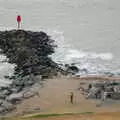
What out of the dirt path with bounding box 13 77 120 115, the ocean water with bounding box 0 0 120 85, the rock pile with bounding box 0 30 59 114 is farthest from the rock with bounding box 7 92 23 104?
the ocean water with bounding box 0 0 120 85

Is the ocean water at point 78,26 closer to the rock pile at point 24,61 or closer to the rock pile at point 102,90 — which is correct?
the rock pile at point 24,61

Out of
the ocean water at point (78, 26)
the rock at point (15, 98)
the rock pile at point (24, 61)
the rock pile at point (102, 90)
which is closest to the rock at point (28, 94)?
the rock pile at point (24, 61)

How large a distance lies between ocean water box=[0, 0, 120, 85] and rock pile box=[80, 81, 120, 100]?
2.35m

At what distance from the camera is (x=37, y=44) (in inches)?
1103

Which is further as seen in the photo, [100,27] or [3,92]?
[100,27]

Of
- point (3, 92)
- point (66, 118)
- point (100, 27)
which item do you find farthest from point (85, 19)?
point (66, 118)

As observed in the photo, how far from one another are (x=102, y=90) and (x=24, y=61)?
19.2 ft

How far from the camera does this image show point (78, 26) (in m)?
33.2

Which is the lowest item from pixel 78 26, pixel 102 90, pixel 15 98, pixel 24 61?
pixel 15 98

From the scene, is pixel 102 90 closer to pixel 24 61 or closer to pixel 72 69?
pixel 72 69

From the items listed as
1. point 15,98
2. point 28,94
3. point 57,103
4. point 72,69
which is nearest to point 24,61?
point 72,69

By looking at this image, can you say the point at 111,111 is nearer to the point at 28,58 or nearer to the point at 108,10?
the point at 28,58

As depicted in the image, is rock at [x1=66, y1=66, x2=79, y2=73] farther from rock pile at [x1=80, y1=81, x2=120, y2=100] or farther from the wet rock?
rock pile at [x1=80, y1=81, x2=120, y2=100]

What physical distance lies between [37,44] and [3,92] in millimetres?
6755
